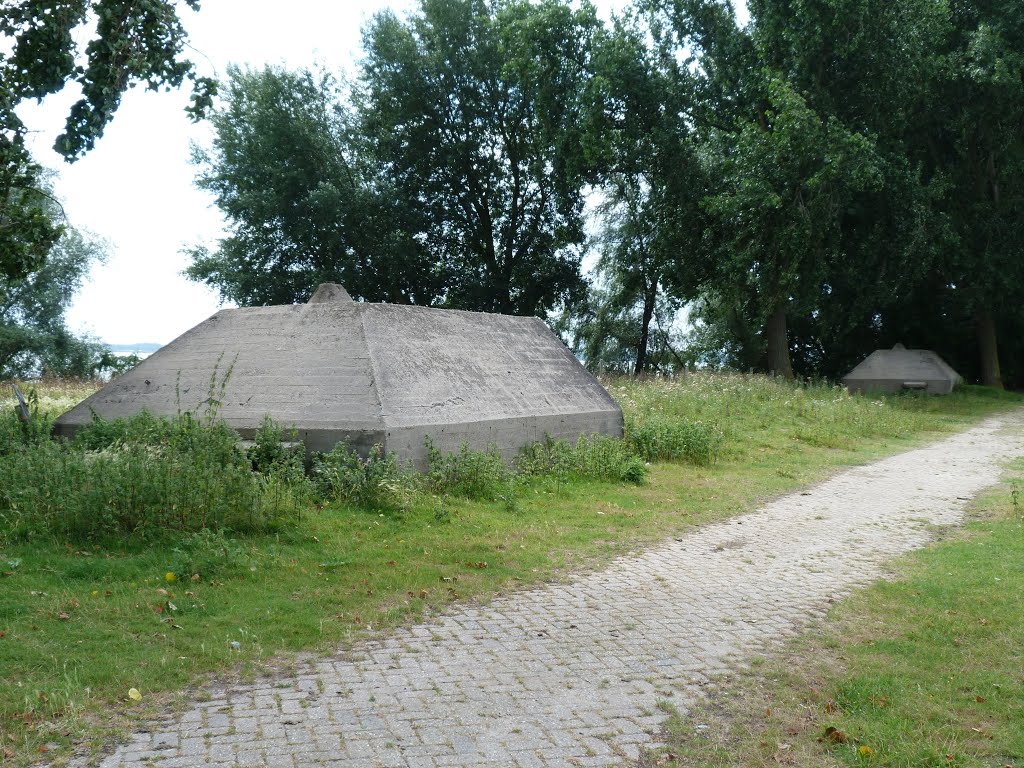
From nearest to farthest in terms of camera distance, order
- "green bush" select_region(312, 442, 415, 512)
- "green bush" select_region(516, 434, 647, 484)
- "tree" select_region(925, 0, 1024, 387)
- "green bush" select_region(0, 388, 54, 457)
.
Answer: "green bush" select_region(312, 442, 415, 512) < "green bush" select_region(0, 388, 54, 457) < "green bush" select_region(516, 434, 647, 484) < "tree" select_region(925, 0, 1024, 387)

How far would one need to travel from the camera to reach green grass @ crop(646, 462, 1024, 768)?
4.12 m

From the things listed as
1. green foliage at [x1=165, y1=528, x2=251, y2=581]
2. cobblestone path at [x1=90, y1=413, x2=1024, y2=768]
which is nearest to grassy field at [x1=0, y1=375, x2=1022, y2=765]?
green foliage at [x1=165, y1=528, x2=251, y2=581]

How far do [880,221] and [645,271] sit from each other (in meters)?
8.44

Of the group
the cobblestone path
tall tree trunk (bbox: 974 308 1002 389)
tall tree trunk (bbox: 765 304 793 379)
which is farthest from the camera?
tall tree trunk (bbox: 974 308 1002 389)

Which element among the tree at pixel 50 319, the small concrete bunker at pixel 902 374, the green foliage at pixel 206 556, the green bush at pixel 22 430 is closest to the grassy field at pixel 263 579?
the green foliage at pixel 206 556

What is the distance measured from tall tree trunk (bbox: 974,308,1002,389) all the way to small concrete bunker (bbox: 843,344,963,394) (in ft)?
8.93

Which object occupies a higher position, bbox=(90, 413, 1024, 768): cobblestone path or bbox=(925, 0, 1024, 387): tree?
bbox=(925, 0, 1024, 387): tree

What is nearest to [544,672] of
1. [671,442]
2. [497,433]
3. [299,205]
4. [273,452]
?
[273,452]

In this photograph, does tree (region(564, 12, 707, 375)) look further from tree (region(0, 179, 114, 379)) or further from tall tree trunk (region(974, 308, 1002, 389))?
tree (region(0, 179, 114, 379))

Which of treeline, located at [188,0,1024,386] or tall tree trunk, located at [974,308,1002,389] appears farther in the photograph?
tall tree trunk, located at [974,308,1002,389]

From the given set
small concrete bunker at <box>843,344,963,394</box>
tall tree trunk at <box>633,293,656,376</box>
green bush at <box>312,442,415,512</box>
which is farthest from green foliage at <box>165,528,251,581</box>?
tall tree trunk at <box>633,293,656,376</box>

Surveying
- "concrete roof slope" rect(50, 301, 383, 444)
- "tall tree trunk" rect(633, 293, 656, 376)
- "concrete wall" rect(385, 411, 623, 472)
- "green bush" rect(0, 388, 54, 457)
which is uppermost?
"tall tree trunk" rect(633, 293, 656, 376)

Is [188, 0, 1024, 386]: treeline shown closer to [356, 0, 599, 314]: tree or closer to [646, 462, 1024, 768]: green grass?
[356, 0, 599, 314]: tree

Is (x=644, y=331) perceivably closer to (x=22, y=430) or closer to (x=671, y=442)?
(x=671, y=442)
